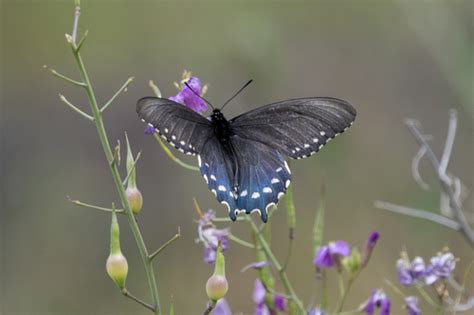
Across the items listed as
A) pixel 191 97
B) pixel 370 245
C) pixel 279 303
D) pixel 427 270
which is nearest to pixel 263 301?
pixel 279 303

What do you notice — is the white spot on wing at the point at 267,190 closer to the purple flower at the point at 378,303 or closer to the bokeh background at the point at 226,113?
the purple flower at the point at 378,303

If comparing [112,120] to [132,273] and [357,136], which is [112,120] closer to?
[132,273]

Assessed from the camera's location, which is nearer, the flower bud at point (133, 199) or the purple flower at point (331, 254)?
the flower bud at point (133, 199)

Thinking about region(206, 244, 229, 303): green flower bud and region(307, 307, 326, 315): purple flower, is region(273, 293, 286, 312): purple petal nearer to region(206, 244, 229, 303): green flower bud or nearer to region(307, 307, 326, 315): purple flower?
region(307, 307, 326, 315): purple flower

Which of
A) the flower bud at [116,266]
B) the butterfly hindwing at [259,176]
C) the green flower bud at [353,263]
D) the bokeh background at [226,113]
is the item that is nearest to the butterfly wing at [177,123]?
the butterfly hindwing at [259,176]

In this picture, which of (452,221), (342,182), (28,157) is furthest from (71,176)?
(452,221)

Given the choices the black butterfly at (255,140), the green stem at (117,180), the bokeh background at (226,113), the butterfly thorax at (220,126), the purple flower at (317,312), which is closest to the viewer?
the green stem at (117,180)
